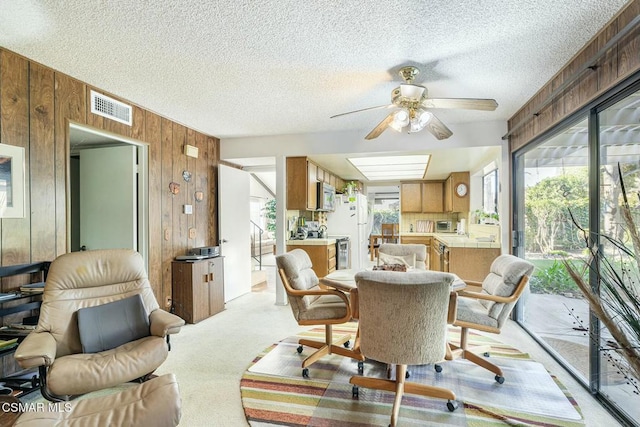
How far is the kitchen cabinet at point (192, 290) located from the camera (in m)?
3.83

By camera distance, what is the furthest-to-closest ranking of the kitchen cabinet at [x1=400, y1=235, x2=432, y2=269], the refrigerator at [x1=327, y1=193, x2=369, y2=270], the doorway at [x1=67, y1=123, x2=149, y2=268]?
the kitchen cabinet at [x1=400, y1=235, x2=432, y2=269], the refrigerator at [x1=327, y1=193, x2=369, y2=270], the doorway at [x1=67, y1=123, x2=149, y2=268]

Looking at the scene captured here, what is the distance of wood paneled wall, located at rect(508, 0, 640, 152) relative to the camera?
1824mm

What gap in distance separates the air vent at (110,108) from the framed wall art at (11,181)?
80 cm

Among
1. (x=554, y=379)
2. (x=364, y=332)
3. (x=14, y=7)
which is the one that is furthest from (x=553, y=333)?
(x=14, y=7)

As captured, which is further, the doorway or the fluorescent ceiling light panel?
the fluorescent ceiling light panel

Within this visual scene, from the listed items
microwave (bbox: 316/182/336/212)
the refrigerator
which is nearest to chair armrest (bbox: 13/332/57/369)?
microwave (bbox: 316/182/336/212)

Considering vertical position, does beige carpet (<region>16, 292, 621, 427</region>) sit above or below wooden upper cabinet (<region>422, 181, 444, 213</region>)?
below

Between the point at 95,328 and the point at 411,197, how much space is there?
21.9 ft

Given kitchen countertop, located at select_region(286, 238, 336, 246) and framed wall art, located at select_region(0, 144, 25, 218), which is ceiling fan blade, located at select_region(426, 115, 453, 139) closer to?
kitchen countertop, located at select_region(286, 238, 336, 246)

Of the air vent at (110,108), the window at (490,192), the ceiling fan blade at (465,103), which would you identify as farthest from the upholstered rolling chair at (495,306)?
the air vent at (110,108)

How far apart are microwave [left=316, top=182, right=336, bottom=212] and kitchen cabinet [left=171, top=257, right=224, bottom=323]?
91.0 inches

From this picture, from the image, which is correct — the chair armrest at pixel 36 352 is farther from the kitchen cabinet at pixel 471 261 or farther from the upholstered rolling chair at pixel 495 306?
the kitchen cabinet at pixel 471 261

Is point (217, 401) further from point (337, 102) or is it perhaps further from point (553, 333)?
point (553, 333)

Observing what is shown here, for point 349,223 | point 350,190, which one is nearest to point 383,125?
point 349,223
